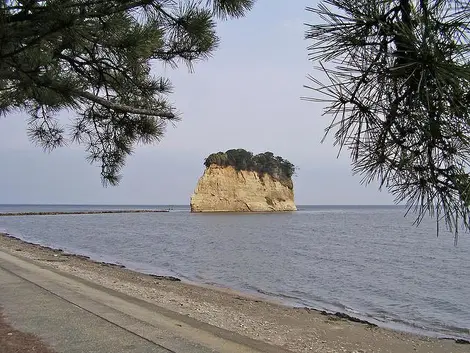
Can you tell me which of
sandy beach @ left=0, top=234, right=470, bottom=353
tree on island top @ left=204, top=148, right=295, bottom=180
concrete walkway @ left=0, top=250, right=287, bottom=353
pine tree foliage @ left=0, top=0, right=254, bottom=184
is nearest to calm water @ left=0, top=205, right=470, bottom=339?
sandy beach @ left=0, top=234, right=470, bottom=353

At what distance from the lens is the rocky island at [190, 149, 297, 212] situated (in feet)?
306

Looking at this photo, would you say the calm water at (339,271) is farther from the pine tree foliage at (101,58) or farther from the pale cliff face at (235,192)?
the pale cliff face at (235,192)

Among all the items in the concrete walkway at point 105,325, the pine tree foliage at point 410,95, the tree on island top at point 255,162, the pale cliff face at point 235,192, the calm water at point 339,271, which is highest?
the tree on island top at point 255,162

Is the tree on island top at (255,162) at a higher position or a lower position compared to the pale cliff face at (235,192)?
higher

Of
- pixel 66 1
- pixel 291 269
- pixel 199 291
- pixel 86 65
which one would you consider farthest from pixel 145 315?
pixel 291 269

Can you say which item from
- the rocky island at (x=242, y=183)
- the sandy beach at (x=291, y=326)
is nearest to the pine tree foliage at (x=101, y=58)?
the sandy beach at (x=291, y=326)

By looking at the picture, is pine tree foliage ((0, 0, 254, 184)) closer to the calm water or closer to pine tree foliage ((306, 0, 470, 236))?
pine tree foliage ((306, 0, 470, 236))

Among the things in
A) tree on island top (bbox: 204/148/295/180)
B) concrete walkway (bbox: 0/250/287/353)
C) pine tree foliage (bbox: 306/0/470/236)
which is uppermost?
tree on island top (bbox: 204/148/295/180)

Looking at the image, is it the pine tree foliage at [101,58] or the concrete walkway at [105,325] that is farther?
the concrete walkway at [105,325]

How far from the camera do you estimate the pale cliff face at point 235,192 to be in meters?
93.6

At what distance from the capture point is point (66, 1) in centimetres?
281

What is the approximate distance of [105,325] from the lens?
7.11m

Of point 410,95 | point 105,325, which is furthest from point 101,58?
point 105,325

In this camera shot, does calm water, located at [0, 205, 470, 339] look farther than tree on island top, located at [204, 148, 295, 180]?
No
